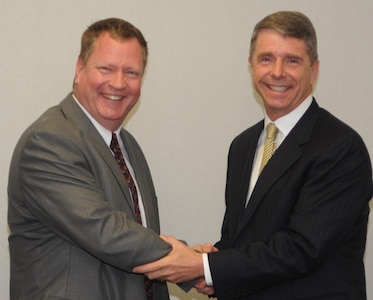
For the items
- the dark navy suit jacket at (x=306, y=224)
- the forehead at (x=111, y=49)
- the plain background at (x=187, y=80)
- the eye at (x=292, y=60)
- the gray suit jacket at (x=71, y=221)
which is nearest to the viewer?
the gray suit jacket at (x=71, y=221)

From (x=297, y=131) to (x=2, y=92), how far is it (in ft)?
4.68

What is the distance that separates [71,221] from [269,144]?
896 millimetres

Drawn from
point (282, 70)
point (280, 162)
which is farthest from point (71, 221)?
point (282, 70)

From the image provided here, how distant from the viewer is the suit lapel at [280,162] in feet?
8.02

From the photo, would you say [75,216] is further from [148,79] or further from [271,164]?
[148,79]

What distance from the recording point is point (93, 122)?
2.54 m

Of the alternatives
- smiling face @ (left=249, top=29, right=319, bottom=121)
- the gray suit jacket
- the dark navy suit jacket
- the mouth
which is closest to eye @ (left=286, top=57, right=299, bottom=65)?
smiling face @ (left=249, top=29, right=319, bottom=121)

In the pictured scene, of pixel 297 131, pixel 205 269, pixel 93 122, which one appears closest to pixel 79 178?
pixel 93 122

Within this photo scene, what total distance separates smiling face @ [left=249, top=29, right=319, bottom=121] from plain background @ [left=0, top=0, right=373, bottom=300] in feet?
2.40

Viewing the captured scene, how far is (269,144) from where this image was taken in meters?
2.63

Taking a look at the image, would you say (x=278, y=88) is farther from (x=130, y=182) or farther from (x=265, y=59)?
(x=130, y=182)

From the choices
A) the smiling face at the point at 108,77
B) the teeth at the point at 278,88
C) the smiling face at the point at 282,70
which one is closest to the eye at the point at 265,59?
the smiling face at the point at 282,70

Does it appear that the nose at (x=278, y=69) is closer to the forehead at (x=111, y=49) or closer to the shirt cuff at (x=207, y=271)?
the forehead at (x=111, y=49)

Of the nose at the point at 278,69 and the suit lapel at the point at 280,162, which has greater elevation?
the nose at the point at 278,69
